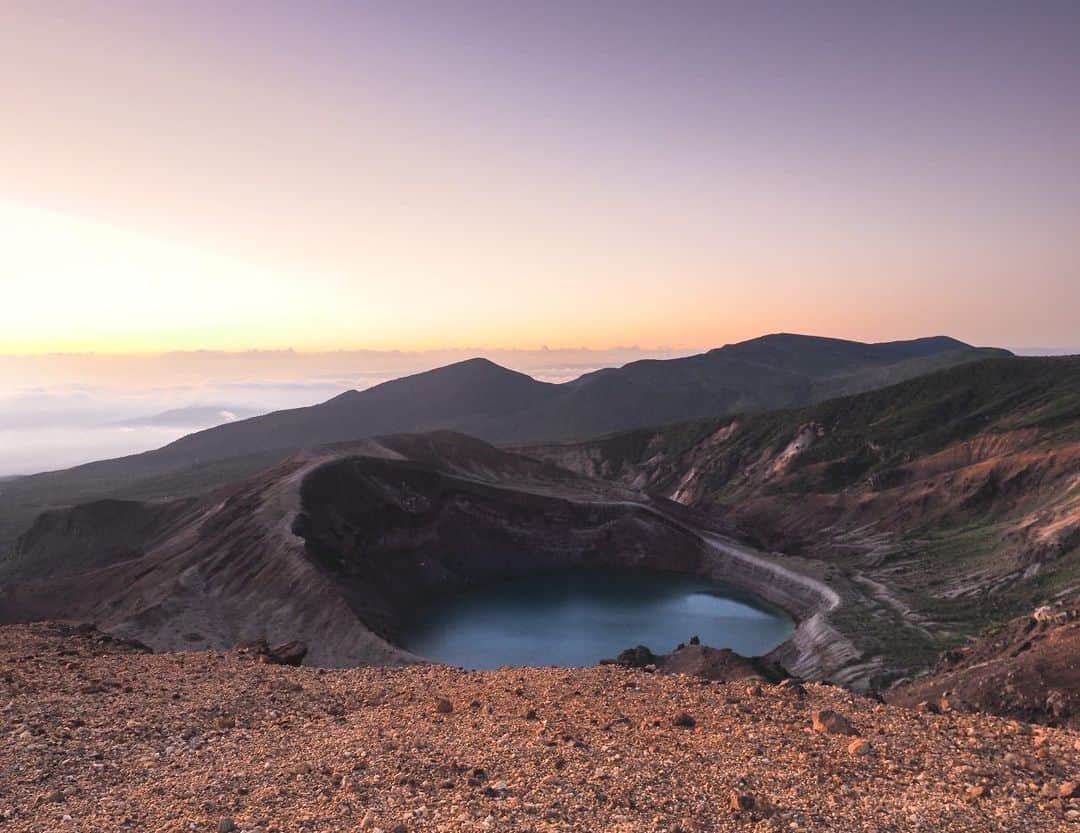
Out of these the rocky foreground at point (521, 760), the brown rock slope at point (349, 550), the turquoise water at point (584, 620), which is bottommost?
the turquoise water at point (584, 620)

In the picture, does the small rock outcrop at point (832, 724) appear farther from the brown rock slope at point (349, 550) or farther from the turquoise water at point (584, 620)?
the turquoise water at point (584, 620)

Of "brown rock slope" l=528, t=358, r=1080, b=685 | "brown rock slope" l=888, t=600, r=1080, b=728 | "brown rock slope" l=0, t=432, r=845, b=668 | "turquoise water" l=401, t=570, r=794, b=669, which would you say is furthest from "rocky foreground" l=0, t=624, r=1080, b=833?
"turquoise water" l=401, t=570, r=794, b=669

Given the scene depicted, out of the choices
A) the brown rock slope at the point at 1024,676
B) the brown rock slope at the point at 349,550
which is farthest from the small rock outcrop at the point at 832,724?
the brown rock slope at the point at 349,550

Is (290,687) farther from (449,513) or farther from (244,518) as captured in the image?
(449,513)

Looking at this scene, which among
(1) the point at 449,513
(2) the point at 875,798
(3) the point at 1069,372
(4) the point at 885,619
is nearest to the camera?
(2) the point at 875,798

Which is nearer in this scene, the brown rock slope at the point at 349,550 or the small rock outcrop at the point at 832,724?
the small rock outcrop at the point at 832,724

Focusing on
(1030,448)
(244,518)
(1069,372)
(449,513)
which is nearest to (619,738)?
(244,518)

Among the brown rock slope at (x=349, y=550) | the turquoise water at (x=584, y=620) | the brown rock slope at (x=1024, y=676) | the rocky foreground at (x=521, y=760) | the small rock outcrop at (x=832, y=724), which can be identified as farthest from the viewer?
the turquoise water at (x=584, y=620)
